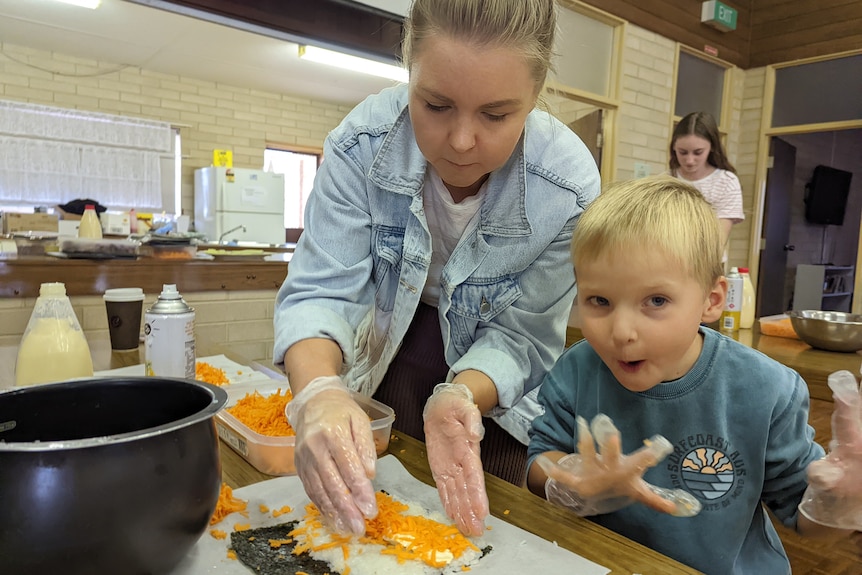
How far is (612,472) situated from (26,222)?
17.3 feet

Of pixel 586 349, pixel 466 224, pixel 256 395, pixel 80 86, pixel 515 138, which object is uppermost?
pixel 80 86

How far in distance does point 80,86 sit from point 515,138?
647 centimetres

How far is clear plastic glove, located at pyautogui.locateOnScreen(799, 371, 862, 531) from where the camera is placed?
0.69m

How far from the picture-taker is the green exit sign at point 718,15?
17.2 ft

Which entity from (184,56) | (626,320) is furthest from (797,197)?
(626,320)

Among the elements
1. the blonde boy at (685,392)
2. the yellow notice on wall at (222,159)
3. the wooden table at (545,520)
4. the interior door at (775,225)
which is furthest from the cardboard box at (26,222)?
the interior door at (775,225)

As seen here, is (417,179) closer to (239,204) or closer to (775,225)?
(239,204)

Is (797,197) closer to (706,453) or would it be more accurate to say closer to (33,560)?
(706,453)

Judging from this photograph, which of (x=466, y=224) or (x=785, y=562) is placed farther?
(x=466, y=224)

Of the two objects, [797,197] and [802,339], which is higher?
[797,197]

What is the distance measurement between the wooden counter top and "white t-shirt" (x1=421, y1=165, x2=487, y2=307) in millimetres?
1267

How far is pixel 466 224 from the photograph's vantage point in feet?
3.81

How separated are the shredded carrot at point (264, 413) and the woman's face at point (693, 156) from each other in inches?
116

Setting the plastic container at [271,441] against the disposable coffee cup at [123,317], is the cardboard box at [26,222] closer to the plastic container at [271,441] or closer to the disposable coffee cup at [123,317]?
the disposable coffee cup at [123,317]
